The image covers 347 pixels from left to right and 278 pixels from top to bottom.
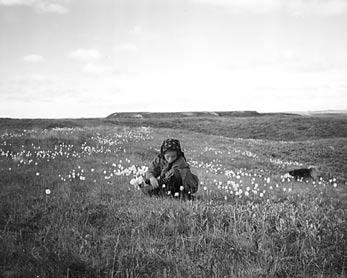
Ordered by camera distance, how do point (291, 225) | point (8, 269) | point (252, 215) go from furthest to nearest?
point (252, 215) < point (291, 225) < point (8, 269)

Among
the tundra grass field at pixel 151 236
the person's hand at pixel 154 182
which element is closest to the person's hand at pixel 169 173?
the person's hand at pixel 154 182

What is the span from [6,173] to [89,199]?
13.8 feet

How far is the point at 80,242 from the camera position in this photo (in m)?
4.85

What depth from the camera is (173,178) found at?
7.62 m

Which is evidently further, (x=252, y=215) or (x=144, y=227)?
(x=252, y=215)

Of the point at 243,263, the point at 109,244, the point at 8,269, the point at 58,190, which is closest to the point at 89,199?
the point at 58,190

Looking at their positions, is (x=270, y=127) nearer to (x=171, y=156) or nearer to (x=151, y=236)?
(x=171, y=156)

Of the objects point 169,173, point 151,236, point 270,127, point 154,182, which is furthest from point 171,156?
point 270,127

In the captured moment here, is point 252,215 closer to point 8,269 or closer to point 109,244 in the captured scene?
point 109,244

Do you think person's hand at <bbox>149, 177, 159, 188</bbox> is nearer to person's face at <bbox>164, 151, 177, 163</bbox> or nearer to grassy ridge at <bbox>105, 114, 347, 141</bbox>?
person's face at <bbox>164, 151, 177, 163</bbox>

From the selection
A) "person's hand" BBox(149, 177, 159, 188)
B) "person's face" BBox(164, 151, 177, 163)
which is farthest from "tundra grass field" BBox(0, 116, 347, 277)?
"person's face" BBox(164, 151, 177, 163)

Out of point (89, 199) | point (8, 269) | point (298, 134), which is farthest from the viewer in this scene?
point (298, 134)

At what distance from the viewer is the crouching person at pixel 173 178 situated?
24.7 feet

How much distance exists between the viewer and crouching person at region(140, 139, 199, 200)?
7531 millimetres
